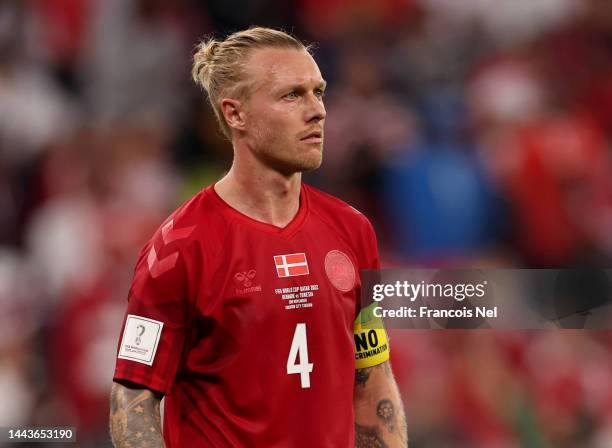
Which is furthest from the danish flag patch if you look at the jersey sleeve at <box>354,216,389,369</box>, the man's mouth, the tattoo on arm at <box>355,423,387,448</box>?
the tattoo on arm at <box>355,423,387,448</box>

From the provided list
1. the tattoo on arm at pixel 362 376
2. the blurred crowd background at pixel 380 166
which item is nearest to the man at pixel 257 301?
the tattoo on arm at pixel 362 376

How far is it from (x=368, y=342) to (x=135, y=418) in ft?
2.41

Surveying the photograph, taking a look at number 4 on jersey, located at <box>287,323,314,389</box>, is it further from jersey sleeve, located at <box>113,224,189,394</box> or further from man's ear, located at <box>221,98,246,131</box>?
man's ear, located at <box>221,98,246,131</box>

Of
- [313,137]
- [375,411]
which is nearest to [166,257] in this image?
[313,137]

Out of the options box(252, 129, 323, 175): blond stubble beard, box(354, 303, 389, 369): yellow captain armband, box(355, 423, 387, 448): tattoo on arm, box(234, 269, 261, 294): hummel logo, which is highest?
box(252, 129, 323, 175): blond stubble beard

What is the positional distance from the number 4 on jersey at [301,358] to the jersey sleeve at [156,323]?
0.30m

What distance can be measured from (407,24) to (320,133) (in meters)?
3.30

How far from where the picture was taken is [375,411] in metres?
2.90

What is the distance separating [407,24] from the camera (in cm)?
584

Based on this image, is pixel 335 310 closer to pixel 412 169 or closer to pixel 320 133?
pixel 320 133

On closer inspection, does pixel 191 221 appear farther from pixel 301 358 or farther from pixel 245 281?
pixel 301 358

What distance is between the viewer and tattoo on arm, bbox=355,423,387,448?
2912mm

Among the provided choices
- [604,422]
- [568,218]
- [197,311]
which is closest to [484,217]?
[568,218]

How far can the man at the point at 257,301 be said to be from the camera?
2574 millimetres
